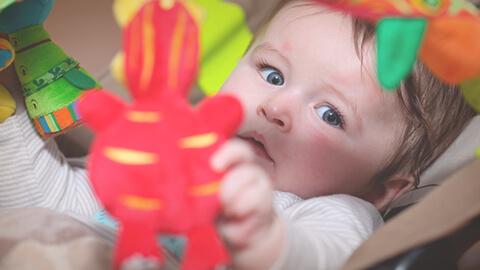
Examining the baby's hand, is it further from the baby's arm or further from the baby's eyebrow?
the baby's eyebrow

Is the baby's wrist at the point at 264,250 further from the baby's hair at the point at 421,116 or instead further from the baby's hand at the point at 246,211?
the baby's hair at the point at 421,116

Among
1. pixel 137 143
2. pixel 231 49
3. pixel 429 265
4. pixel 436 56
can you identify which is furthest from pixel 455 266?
pixel 231 49

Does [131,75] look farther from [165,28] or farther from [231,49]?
[231,49]

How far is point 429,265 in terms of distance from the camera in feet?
1.66

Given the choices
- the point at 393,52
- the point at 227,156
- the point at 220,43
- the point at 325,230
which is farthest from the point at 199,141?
the point at 220,43

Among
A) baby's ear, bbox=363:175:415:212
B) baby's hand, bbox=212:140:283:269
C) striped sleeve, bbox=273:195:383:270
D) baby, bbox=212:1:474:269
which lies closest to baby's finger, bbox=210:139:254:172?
baby's hand, bbox=212:140:283:269

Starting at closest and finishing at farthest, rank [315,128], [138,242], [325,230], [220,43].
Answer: [138,242] → [325,230] → [315,128] → [220,43]

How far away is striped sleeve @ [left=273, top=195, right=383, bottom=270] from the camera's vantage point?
51 cm

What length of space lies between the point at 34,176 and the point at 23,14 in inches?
7.8

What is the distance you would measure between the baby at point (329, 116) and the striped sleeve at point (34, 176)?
0.23 m

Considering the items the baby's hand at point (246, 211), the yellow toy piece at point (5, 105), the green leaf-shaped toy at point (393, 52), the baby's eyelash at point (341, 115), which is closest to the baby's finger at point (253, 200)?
the baby's hand at point (246, 211)

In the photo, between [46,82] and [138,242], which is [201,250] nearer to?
[138,242]

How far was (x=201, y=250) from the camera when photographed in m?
0.37

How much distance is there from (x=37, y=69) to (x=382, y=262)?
0.47m
